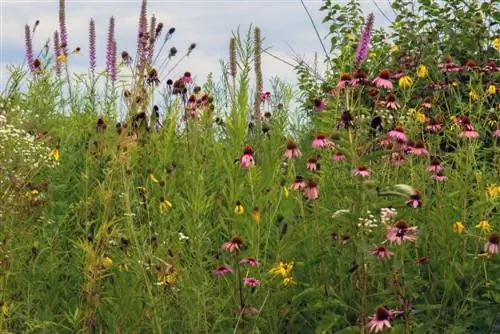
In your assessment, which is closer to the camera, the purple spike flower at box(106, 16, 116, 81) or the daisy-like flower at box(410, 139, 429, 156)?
the daisy-like flower at box(410, 139, 429, 156)

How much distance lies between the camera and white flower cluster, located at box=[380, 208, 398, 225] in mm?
3328

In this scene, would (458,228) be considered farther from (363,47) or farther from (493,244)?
(363,47)

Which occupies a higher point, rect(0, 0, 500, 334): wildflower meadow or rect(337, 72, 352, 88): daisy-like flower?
rect(337, 72, 352, 88): daisy-like flower

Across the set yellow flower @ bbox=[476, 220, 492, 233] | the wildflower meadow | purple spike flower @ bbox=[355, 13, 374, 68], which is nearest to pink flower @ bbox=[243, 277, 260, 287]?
the wildflower meadow

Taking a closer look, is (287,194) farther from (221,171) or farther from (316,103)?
(221,171)

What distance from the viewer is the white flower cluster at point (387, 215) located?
10.9 feet

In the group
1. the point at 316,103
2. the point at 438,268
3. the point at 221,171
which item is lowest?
the point at 438,268

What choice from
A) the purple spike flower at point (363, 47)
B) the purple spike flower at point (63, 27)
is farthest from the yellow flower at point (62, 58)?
the purple spike flower at point (363, 47)

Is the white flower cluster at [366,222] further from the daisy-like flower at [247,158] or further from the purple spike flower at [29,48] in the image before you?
the purple spike flower at [29,48]

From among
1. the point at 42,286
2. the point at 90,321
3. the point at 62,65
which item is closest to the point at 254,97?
the point at 62,65

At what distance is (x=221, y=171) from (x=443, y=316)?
1.84 m

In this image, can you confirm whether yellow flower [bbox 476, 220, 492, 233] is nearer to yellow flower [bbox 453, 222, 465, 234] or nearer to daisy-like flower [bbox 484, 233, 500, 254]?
yellow flower [bbox 453, 222, 465, 234]

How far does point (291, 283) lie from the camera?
3.67 m

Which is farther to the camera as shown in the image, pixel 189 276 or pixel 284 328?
pixel 284 328
